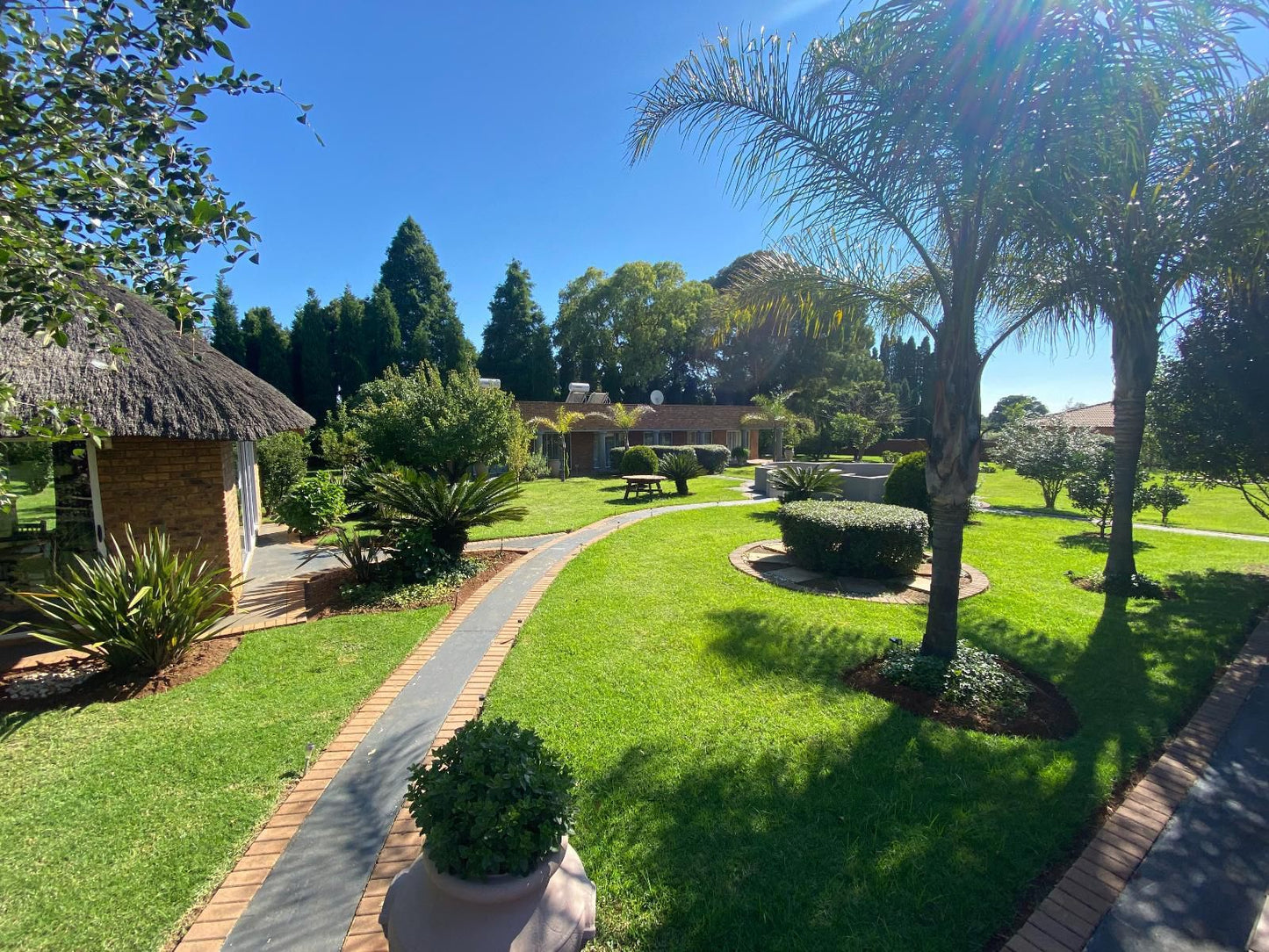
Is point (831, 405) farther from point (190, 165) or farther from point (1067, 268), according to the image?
point (190, 165)

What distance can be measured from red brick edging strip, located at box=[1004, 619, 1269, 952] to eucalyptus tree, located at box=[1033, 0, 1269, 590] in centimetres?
364

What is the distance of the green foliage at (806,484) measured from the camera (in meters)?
13.3

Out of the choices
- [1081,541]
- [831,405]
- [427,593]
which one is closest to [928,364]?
[831,405]

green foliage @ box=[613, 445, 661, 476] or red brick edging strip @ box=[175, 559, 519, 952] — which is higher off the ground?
green foliage @ box=[613, 445, 661, 476]

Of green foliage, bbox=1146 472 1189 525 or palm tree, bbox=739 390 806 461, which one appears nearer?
green foliage, bbox=1146 472 1189 525

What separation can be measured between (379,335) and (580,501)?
20518 millimetres

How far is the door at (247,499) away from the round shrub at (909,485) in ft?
43.9

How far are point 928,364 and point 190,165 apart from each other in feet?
173

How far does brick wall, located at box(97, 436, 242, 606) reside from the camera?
6422 mm

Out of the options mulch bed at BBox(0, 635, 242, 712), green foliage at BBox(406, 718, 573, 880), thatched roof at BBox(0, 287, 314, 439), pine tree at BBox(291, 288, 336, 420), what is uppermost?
pine tree at BBox(291, 288, 336, 420)

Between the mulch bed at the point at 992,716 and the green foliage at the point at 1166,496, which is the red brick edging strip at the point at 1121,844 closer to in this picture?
the mulch bed at the point at 992,716

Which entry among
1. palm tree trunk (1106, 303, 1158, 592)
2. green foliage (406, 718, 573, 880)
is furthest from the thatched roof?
palm tree trunk (1106, 303, 1158, 592)

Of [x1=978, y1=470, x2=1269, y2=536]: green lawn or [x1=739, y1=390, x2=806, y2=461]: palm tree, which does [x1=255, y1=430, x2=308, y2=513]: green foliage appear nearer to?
[x1=978, y1=470, x2=1269, y2=536]: green lawn

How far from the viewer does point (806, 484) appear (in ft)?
43.8
